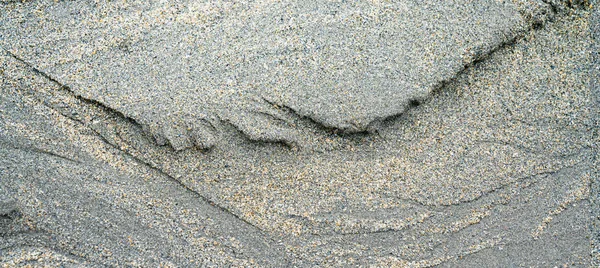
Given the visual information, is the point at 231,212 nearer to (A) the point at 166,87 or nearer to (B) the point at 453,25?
(A) the point at 166,87

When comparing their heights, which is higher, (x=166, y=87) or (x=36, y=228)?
(x=166, y=87)

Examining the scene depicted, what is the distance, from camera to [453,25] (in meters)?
2.29

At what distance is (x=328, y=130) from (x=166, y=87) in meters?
0.60

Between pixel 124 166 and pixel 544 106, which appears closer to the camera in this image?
pixel 124 166

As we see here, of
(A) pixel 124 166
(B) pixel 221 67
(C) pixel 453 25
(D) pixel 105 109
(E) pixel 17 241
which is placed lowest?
(E) pixel 17 241

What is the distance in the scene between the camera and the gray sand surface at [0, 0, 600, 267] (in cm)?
207

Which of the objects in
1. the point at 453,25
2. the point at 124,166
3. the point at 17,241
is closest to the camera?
the point at 17,241

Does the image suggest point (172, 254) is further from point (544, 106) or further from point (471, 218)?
point (544, 106)

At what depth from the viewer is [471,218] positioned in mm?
2139

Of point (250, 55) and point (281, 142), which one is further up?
point (250, 55)

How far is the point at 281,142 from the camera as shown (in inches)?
85.0

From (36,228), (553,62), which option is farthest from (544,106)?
(36,228)

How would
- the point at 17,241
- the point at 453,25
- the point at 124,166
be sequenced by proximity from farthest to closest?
the point at 453,25 → the point at 124,166 → the point at 17,241

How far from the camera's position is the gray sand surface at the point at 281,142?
81.4 inches
